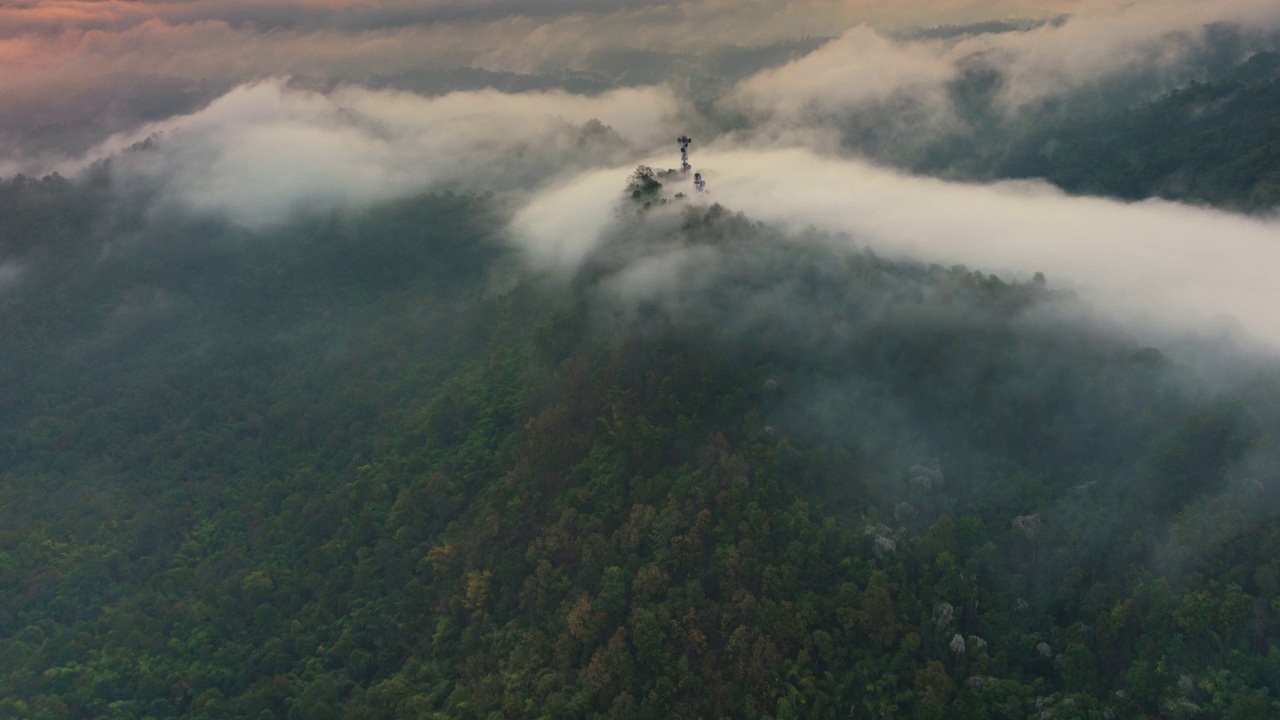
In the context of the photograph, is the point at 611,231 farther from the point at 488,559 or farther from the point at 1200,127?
the point at 1200,127

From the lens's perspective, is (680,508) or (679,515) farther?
(680,508)

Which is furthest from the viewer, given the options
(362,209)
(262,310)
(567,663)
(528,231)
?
(362,209)

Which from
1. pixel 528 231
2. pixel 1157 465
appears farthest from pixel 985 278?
pixel 528 231
